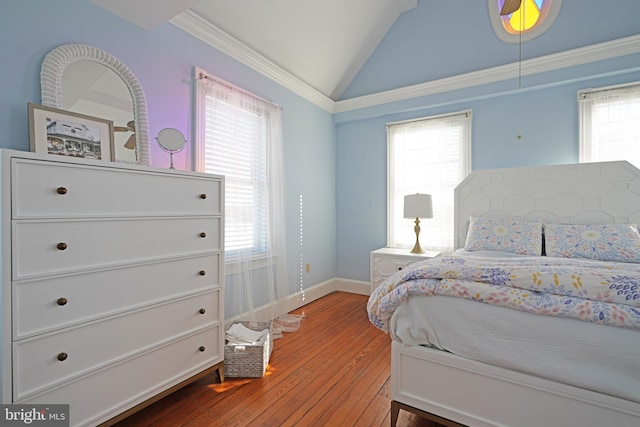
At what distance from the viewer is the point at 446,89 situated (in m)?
3.40

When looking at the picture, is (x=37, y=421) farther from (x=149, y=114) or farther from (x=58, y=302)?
(x=149, y=114)

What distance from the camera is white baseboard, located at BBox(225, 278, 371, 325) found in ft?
9.37

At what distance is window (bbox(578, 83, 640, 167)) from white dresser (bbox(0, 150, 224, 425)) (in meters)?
3.32

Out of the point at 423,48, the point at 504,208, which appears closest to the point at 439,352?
the point at 504,208

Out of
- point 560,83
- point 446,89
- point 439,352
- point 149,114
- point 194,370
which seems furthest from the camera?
point 446,89

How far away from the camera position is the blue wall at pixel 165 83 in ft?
5.02

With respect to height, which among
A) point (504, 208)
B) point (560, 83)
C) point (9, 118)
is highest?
point (560, 83)

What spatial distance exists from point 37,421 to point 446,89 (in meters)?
4.02

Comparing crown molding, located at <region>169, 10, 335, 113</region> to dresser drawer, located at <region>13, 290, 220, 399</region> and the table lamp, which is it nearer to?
the table lamp

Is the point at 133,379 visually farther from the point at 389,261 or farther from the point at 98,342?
the point at 389,261

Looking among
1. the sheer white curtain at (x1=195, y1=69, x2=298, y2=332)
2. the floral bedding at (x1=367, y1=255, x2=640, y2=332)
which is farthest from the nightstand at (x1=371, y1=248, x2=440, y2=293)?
the floral bedding at (x1=367, y1=255, x2=640, y2=332)

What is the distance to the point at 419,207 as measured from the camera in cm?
329

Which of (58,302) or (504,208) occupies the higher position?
(504,208)

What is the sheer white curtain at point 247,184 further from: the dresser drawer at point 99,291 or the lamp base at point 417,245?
the lamp base at point 417,245
